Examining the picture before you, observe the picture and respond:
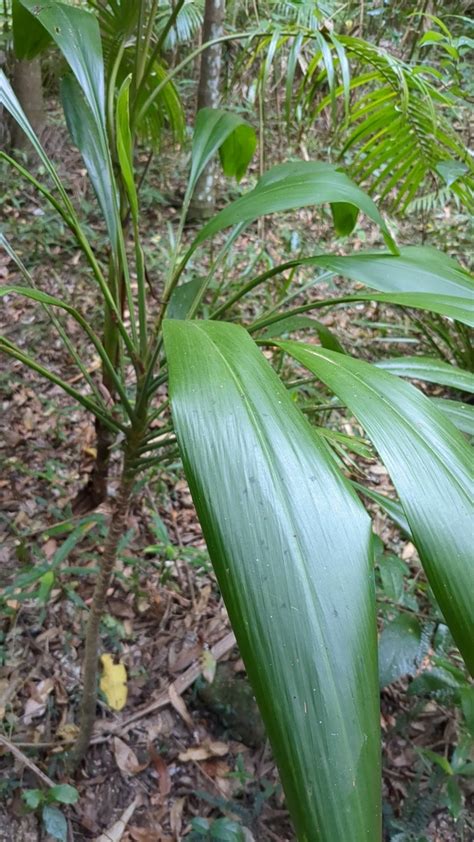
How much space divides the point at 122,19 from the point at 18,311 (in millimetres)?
1210

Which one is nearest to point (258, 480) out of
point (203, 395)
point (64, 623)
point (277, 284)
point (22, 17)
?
point (203, 395)

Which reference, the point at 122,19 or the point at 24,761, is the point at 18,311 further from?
the point at 24,761

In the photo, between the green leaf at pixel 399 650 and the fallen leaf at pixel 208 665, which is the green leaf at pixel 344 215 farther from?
the fallen leaf at pixel 208 665

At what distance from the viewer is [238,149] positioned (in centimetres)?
101

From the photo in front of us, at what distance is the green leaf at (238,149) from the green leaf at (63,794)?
3.76ft

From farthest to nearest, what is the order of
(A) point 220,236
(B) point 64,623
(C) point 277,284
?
(A) point 220,236, (C) point 277,284, (B) point 64,623

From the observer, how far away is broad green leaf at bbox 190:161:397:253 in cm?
60

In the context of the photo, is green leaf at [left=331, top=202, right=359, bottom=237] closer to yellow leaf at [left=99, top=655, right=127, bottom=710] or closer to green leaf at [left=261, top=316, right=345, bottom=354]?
green leaf at [left=261, top=316, right=345, bottom=354]

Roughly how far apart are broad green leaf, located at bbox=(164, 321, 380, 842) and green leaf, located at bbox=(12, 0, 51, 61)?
0.85 metres

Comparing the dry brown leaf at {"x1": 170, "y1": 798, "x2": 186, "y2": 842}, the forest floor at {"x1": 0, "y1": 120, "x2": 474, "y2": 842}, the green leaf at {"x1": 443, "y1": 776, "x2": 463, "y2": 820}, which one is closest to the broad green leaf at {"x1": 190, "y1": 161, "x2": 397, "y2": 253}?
the forest floor at {"x1": 0, "y1": 120, "x2": 474, "y2": 842}

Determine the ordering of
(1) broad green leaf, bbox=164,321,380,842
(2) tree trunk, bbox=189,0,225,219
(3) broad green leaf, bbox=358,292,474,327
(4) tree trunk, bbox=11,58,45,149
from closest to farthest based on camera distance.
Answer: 1. (1) broad green leaf, bbox=164,321,380,842
2. (3) broad green leaf, bbox=358,292,474,327
3. (2) tree trunk, bbox=189,0,225,219
4. (4) tree trunk, bbox=11,58,45,149

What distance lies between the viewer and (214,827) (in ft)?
2.78

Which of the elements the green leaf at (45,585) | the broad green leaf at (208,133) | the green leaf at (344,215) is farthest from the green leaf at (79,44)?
the green leaf at (45,585)

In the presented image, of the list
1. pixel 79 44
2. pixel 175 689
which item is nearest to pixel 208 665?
pixel 175 689
